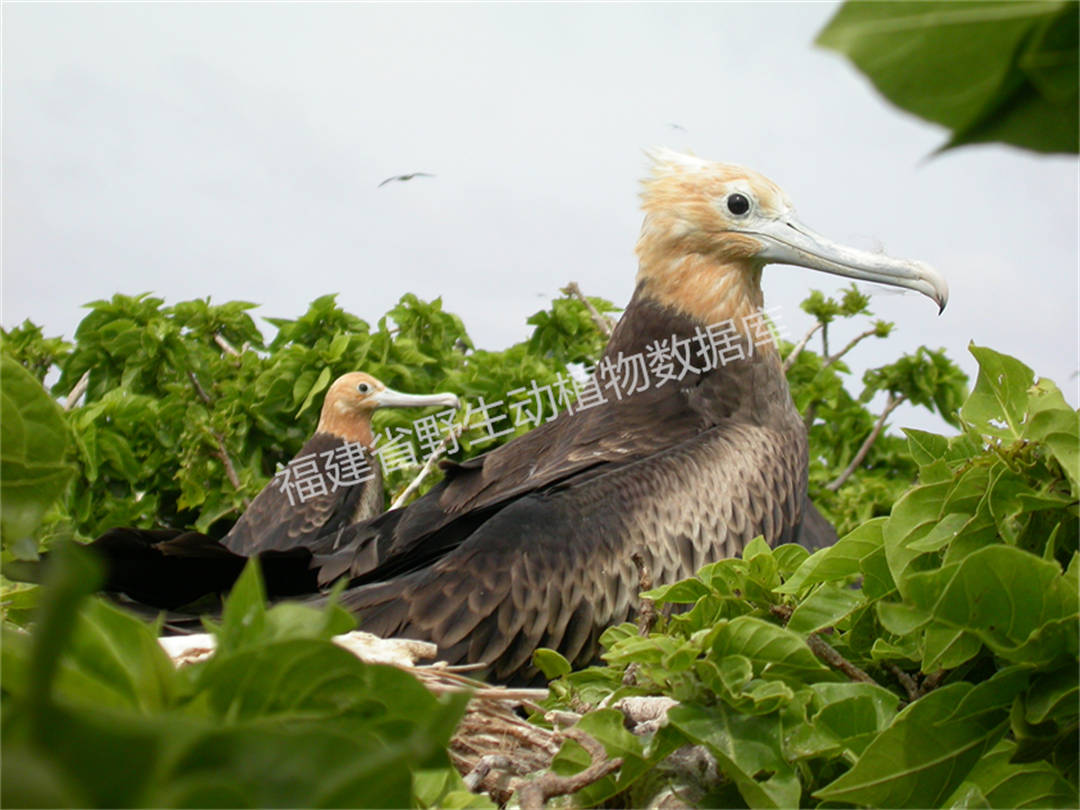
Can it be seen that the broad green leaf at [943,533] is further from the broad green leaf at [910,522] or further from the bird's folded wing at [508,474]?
the bird's folded wing at [508,474]

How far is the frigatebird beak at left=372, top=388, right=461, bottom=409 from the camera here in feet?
9.62

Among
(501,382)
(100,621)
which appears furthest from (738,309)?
(100,621)

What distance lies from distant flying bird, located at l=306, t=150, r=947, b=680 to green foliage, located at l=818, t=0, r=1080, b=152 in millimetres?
1498

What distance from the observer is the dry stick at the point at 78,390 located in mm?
2957

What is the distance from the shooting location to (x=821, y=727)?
1.78 feet

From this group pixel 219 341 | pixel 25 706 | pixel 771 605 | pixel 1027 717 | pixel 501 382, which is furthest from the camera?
pixel 219 341

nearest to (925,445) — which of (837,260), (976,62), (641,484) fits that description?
(976,62)

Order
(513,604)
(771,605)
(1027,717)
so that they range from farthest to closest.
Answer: (513,604)
(771,605)
(1027,717)

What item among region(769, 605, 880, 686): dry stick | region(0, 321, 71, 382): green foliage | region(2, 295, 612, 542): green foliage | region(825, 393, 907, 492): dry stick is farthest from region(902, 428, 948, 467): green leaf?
region(0, 321, 71, 382): green foliage

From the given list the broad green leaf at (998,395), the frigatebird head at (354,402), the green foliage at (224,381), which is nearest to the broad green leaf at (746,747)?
the broad green leaf at (998,395)

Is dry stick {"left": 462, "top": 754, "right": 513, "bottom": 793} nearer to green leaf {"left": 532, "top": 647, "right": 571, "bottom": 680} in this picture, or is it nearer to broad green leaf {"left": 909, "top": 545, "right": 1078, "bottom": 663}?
green leaf {"left": 532, "top": 647, "right": 571, "bottom": 680}

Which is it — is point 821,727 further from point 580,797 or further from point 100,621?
point 100,621

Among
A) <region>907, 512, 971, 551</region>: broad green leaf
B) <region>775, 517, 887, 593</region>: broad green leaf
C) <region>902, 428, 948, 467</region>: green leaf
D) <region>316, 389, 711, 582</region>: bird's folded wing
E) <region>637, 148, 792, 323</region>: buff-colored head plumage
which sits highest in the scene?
<region>637, 148, 792, 323</region>: buff-colored head plumage

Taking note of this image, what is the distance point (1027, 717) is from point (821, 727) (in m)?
0.09
